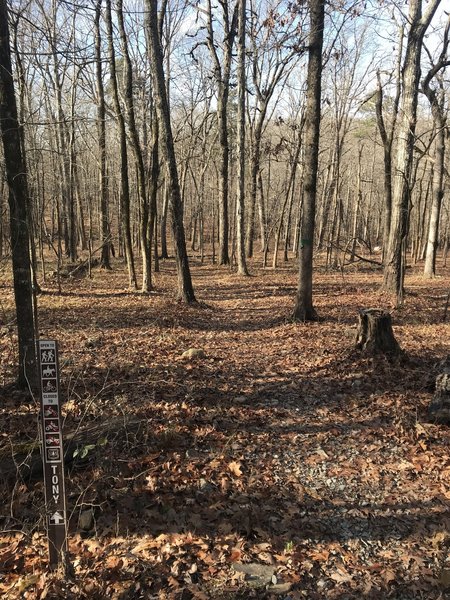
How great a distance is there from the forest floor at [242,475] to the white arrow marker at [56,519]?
45 cm

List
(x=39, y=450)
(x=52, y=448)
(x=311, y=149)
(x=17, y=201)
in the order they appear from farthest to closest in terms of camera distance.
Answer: (x=311, y=149) → (x=17, y=201) → (x=39, y=450) → (x=52, y=448)

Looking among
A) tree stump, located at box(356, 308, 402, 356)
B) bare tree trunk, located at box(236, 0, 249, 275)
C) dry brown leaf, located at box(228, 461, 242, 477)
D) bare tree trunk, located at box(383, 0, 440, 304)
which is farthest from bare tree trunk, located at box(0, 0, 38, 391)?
bare tree trunk, located at box(236, 0, 249, 275)

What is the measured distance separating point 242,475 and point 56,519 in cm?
198

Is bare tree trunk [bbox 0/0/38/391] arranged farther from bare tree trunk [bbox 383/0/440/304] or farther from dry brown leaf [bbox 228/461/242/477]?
bare tree trunk [bbox 383/0/440/304]

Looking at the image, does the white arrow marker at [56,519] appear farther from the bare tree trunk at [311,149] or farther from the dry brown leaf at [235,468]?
the bare tree trunk at [311,149]

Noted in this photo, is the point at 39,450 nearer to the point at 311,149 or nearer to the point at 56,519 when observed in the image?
the point at 56,519

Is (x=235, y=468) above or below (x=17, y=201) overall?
below

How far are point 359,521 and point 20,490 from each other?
3.13m

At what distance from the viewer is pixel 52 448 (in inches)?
111

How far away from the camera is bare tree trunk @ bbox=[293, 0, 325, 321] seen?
8.77 m

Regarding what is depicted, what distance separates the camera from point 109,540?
3.48 meters

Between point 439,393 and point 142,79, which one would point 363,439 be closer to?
point 439,393

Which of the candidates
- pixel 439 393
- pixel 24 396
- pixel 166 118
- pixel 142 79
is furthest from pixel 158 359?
pixel 142 79

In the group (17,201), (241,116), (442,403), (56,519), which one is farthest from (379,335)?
(241,116)
